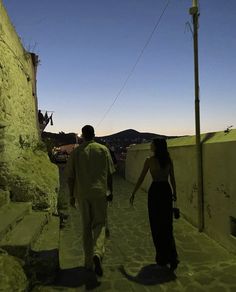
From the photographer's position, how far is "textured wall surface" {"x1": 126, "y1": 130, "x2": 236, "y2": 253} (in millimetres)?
5949

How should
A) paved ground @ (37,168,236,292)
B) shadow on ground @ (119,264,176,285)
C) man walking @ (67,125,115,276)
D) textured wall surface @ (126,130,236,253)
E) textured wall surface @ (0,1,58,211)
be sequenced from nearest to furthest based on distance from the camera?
paved ground @ (37,168,236,292) < shadow on ground @ (119,264,176,285) < man walking @ (67,125,115,276) < textured wall surface @ (126,130,236,253) < textured wall surface @ (0,1,58,211)

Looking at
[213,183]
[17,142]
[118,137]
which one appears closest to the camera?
[213,183]

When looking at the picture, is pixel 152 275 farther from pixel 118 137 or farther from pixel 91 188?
pixel 118 137

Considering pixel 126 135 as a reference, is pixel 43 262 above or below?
below

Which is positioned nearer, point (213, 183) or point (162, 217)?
point (162, 217)

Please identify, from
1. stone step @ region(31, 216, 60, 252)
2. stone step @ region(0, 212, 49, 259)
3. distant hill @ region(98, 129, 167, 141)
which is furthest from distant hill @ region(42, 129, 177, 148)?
stone step @ region(0, 212, 49, 259)

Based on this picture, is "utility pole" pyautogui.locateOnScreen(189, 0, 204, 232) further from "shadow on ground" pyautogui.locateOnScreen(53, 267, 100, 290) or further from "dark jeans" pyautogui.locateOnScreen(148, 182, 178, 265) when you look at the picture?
"shadow on ground" pyautogui.locateOnScreen(53, 267, 100, 290)

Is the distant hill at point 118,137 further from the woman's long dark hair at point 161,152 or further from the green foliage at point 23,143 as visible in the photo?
the woman's long dark hair at point 161,152

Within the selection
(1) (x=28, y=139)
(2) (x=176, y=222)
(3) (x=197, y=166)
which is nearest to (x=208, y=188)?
(3) (x=197, y=166)

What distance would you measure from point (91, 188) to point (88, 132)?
76 cm

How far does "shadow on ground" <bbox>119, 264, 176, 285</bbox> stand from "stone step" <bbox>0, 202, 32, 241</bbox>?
1.62m

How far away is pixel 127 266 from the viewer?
17.8ft

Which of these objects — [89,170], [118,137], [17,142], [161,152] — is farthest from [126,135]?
[89,170]

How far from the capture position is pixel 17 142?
7.73m
